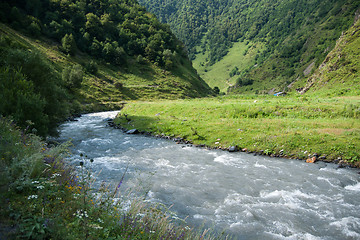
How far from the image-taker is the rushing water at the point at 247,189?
9.89 m

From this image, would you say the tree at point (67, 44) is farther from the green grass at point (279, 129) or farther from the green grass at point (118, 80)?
the green grass at point (279, 129)

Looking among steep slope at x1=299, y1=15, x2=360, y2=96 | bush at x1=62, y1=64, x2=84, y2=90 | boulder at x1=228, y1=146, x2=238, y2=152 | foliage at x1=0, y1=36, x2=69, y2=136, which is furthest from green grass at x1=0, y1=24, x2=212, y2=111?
steep slope at x1=299, y1=15, x2=360, y2=96

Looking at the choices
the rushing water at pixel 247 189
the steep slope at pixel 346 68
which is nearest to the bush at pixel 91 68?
the rushing water at pixel 247 189

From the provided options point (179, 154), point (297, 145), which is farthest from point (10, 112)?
point (297, 145)

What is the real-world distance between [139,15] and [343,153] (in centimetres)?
16731

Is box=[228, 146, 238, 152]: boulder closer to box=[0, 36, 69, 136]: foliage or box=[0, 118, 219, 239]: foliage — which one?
box=[0, 118, 219, 239]: foliage

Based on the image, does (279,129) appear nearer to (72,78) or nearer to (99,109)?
(99,109)

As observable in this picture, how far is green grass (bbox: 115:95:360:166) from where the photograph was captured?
19.9m

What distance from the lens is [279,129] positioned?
24672 mm

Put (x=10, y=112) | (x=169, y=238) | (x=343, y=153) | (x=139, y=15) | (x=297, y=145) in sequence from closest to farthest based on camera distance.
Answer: (x=169, y=238) → (x=10, y=112) → (x=343, y=153) → (x=297, y=145) → (x=139, y=15)

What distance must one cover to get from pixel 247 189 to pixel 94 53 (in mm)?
113461

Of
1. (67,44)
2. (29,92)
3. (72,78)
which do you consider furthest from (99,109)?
(67,44)

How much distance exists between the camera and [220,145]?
23703 mm

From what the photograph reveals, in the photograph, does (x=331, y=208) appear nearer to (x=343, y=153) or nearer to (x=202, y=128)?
(x=343, y=153)
